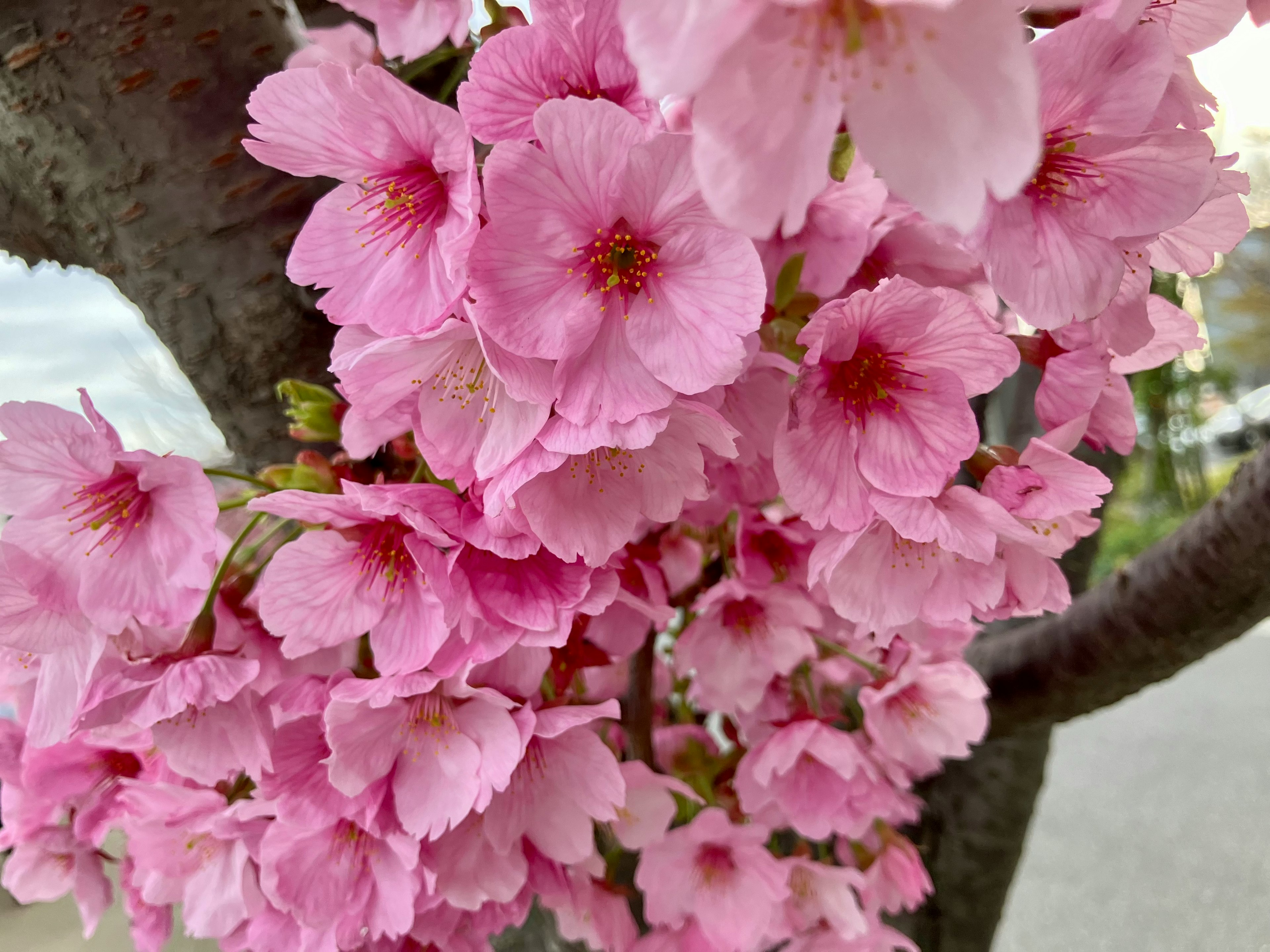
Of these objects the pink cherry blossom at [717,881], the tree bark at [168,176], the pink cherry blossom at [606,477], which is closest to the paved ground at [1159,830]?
the pink cherry blossom at [717,881]

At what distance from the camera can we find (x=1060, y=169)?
274mm

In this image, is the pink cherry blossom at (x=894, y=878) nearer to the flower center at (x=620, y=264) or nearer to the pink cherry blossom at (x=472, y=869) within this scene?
the pink cherry blossom at (x=472, y=869)

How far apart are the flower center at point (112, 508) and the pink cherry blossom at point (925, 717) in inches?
17.7

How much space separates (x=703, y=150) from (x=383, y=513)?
0.66ft

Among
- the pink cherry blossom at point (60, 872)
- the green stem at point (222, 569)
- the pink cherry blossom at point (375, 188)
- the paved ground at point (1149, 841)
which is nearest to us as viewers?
the pink cherry blossom at point (375, 188)

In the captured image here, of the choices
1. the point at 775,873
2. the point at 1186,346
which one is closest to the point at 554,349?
the point at 1186,346

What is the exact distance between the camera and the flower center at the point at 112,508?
343mm

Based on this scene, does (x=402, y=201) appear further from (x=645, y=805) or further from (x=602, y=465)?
(x=645, y=805)

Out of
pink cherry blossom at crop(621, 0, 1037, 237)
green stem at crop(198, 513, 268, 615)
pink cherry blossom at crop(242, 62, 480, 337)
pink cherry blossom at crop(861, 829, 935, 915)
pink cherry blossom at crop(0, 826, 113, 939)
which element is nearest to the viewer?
pink cherry blossom at crop(621, 0, 1037, 237)

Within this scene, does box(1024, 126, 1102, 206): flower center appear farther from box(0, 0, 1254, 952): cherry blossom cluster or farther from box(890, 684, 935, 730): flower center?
box(890, 684, 935, 730): flower center

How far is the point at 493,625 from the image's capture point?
0.33 m

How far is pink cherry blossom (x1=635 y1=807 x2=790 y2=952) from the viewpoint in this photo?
0.51m

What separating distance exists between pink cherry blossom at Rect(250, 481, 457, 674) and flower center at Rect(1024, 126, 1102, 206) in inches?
9.5

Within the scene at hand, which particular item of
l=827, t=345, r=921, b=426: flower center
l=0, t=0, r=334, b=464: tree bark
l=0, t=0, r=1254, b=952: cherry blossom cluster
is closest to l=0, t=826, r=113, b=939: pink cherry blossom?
l=0, t=0, r=1254, b=952: cherry blossom cluster
